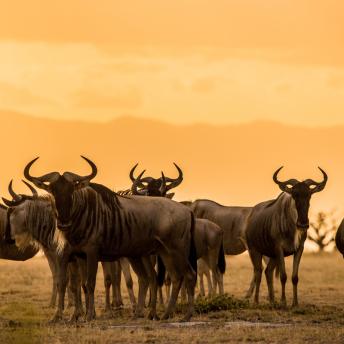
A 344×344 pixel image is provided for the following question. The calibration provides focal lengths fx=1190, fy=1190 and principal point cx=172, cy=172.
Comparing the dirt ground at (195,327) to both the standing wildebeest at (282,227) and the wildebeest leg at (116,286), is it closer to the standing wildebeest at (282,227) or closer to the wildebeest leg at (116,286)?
the wildebeest leg at (116,286)

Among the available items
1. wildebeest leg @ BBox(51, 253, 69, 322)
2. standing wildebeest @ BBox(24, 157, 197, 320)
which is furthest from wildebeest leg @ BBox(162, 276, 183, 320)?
wildebeest leg @ BBox(51, 253, 69, 322)

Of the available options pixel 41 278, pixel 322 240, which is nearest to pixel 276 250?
pixel 41 278

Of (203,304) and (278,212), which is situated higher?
(278,212)

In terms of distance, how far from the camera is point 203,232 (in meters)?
22.2

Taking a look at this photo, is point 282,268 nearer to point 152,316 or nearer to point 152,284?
point 152,284

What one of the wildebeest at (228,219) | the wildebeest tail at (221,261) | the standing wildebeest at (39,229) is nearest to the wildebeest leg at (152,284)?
the standing wildebeest at (39,229)

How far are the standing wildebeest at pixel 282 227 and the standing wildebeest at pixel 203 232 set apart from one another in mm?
751

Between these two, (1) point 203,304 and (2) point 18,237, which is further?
(2) point 18,237

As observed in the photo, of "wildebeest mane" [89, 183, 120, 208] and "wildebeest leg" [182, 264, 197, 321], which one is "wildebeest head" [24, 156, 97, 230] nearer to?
"wildebeest mane" [89, 183, 120, 208]

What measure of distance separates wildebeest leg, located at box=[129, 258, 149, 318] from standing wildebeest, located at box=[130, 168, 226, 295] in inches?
82.7

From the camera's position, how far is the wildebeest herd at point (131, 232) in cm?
1758

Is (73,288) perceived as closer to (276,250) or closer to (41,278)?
(276,250)

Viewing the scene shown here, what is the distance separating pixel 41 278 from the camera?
3462cm

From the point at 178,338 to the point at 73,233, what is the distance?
2.91 metres
